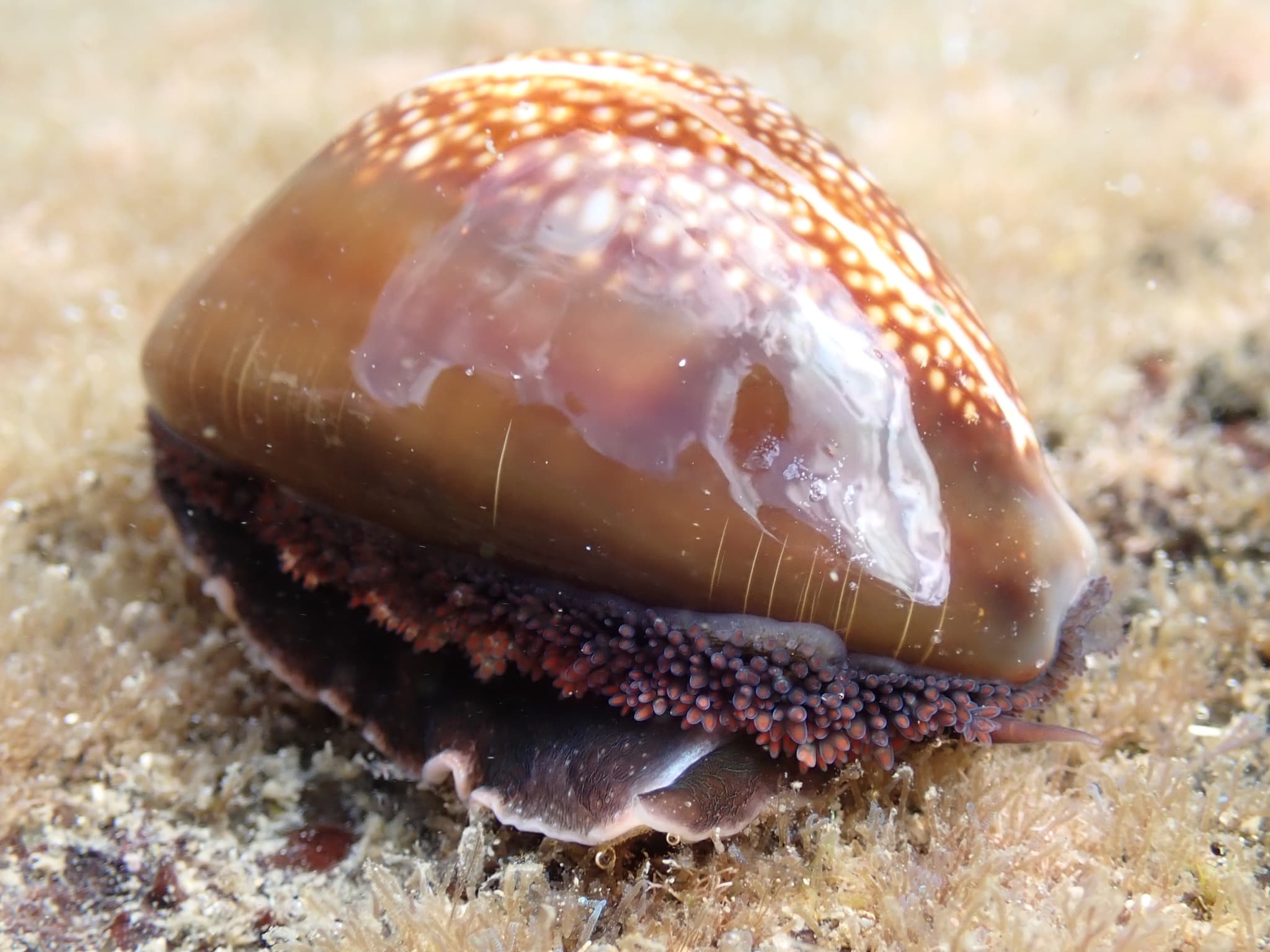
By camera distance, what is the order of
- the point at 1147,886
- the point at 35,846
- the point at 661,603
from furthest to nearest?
1. the point at 35,846
2. the point at 661,603
3. the point at 1147,886

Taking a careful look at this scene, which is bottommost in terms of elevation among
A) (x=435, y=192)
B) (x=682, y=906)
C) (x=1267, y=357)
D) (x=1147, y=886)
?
(x=682, y=906)

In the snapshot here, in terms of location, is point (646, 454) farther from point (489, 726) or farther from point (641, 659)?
point (489, 726)

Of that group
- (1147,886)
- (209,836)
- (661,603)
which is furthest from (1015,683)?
(209,836)

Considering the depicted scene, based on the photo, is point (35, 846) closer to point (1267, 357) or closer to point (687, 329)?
point (687, 329)

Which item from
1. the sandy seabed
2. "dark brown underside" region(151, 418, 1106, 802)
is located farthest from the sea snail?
the sandy seabed

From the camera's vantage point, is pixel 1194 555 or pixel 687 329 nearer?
pixel 687 329

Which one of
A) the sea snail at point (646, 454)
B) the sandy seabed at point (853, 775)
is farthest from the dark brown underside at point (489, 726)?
the sandy seabed at point (853, 775)

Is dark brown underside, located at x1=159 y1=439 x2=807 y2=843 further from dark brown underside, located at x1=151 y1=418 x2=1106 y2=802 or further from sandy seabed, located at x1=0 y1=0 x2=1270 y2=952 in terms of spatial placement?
sandy seabed, located at x1=0 y1=0 x2=1270 y2=952

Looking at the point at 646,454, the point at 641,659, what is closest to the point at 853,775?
the point at 641,659
